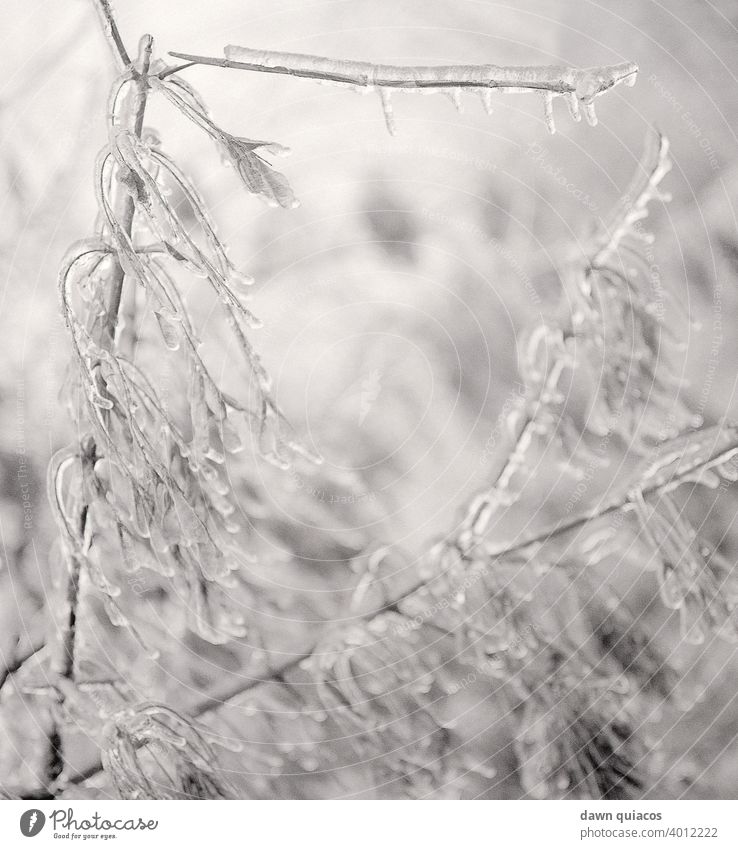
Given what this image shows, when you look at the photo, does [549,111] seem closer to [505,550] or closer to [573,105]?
[573,105]

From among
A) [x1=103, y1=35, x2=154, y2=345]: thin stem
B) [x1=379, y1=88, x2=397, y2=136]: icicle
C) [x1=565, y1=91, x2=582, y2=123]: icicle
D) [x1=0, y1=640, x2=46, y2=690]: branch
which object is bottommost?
[x1=0, y1=640, x2=46, y2=690]: branch
